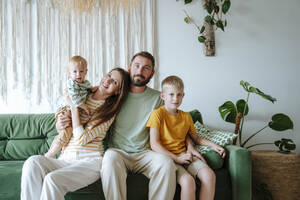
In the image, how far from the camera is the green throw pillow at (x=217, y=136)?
5.32 feet

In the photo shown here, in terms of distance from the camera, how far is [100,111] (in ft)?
5.28

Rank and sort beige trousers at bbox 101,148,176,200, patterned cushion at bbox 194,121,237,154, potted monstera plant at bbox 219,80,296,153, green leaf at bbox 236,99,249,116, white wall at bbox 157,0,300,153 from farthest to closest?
white wall at bbox 157,0,300,153
green leaf at bbox 236,99,249,116
potted monstera plant at bbox 219,80,296,153
patterned cushion at bbox 194,121,237,154
beige trousers at bbox 101,148,176,200

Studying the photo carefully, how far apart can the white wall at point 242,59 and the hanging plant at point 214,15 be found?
0.25 feet

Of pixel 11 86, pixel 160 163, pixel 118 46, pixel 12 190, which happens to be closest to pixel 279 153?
pixel 160 163

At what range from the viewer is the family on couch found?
123 centimetres

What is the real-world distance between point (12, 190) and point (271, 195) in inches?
80.0

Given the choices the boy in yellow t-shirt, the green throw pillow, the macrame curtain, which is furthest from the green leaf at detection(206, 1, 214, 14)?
the green throw pillow

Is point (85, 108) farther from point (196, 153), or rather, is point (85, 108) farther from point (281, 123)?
point (281, 123)

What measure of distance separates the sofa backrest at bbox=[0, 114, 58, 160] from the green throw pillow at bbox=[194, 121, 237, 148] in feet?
4.20

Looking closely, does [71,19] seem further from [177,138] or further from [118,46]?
[177,138]

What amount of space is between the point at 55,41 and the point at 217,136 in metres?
1.89

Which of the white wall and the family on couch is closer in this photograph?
the family on couch

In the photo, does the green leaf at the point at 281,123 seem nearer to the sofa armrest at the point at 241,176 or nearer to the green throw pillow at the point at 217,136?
the green throw pillow at the point at 217,136

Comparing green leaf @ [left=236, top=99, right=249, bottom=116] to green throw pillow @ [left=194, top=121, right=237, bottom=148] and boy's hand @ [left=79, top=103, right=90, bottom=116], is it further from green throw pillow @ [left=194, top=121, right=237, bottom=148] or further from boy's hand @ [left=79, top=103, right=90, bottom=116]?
boy's hand @ [left=79, top=103, right=90, bottom=116]
